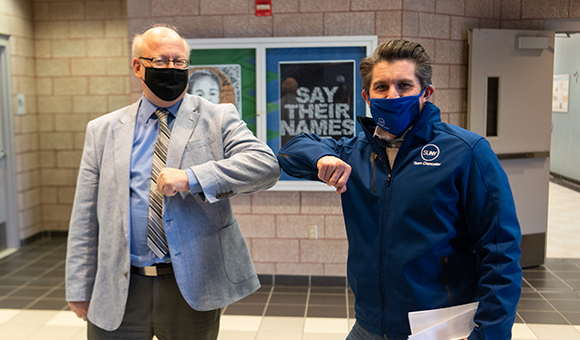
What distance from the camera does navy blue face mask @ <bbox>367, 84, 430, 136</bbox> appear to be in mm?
1349

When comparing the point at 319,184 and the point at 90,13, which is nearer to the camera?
the point at 319,184

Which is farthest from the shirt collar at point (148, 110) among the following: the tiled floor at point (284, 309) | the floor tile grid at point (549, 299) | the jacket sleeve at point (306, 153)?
the floor tile grid at point (549, 299)

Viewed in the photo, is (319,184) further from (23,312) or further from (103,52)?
(103,52)

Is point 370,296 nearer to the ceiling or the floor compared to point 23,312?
nearer to the ceiling

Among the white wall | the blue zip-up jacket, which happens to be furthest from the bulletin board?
the white wall

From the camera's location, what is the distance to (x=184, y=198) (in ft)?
5.41

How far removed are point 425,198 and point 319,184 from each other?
276cm

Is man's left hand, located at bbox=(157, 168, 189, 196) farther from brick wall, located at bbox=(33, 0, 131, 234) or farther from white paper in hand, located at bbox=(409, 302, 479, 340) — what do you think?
brick wall, located at bbox=(33, 0, 131, 234)

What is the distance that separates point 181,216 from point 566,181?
9.87m

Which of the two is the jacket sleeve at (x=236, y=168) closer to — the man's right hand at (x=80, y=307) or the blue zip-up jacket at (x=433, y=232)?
the blue zip-up jacket at (x=433, y=232)

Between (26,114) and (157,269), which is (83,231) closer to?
(157,269)

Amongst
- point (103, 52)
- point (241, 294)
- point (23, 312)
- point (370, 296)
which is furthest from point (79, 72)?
point (370, 296)

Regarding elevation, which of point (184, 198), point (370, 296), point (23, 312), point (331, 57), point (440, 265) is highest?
point (331, 57)

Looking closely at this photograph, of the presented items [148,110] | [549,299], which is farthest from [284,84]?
[549,299]
